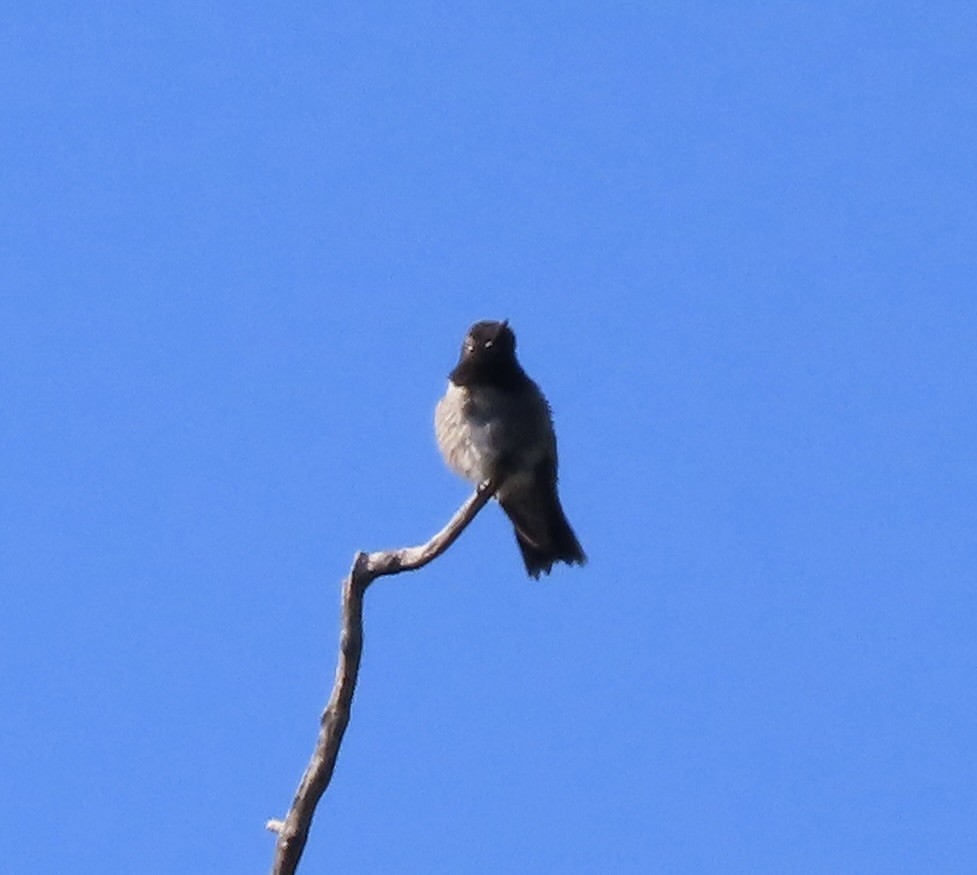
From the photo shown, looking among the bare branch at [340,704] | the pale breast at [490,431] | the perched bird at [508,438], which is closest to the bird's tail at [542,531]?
the perched bird at [508,438]

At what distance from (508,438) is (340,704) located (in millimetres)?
2973

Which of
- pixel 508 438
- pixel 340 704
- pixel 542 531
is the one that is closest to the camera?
pixel 340 704

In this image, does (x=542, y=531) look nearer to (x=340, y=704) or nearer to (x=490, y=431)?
(x=490, y=431)

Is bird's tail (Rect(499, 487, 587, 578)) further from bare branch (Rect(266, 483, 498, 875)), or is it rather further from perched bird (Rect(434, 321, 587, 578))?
bare branch (Rect(266, 483, 498, 875))

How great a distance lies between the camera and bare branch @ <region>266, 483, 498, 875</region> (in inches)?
259

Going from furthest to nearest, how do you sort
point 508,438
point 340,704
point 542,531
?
point 542,531
point 508,438
point 340,704

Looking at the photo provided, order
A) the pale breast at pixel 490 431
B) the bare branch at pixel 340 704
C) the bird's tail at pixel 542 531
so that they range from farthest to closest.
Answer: the bird's tail at pixel 542 531 → the pale breast at pixel 490 431 → the bare branch at pixel 340 704

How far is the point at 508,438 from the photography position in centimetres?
960

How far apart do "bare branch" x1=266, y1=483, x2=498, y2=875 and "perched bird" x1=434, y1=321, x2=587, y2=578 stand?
2.11 m

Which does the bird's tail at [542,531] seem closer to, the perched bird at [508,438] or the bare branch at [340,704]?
the perched bird at [508,438]

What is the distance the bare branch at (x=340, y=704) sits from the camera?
21.6ft

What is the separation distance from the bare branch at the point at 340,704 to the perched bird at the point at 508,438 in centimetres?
211

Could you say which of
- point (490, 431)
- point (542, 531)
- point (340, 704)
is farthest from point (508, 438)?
point (340, 704)

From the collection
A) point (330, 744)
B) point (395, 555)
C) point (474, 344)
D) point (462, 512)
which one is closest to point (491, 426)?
point (474, 344)
